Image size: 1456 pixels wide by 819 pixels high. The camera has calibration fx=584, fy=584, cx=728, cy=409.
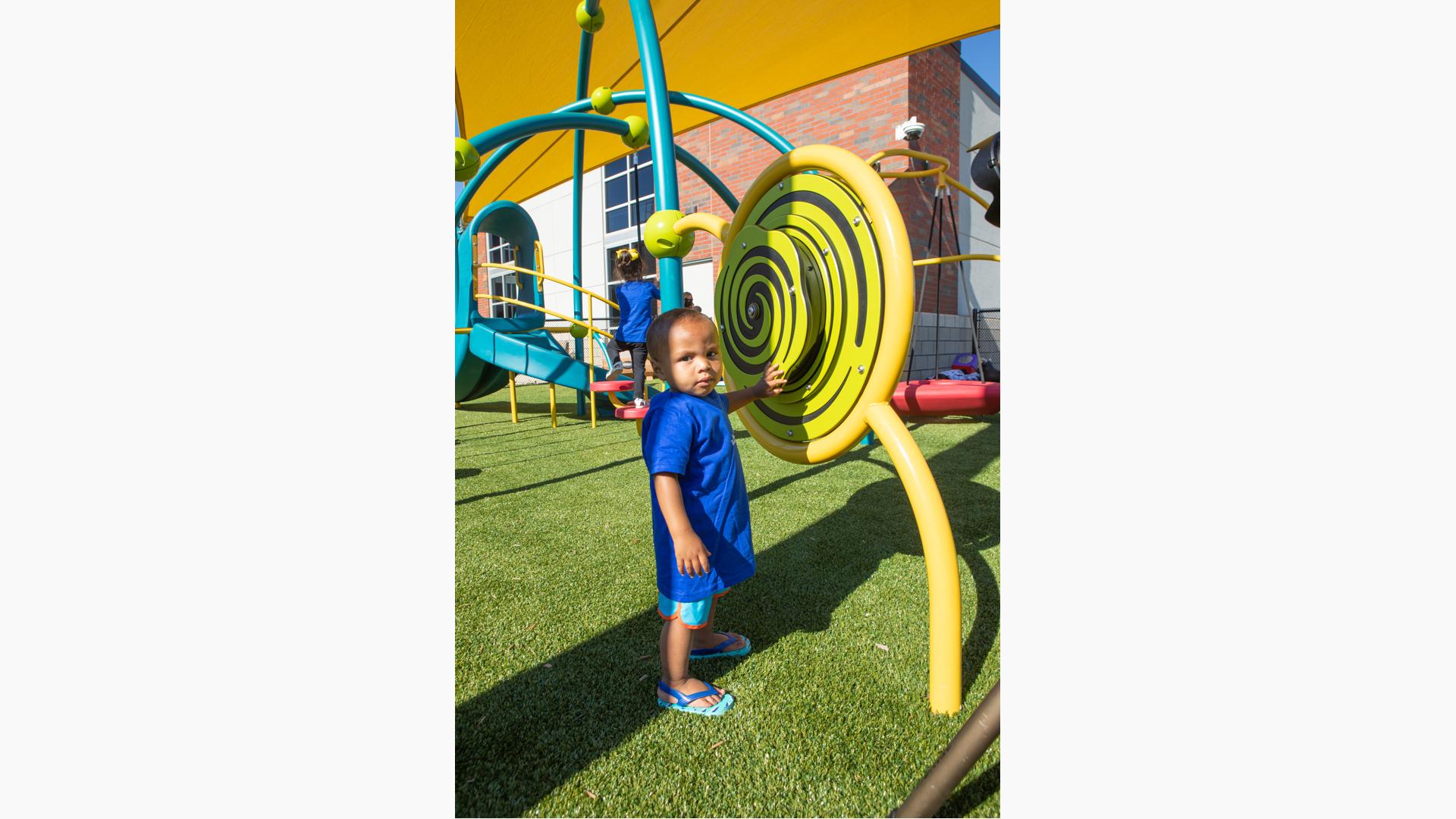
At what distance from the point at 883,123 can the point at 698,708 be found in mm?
9051

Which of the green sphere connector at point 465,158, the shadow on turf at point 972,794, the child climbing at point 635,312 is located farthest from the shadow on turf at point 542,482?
the shadow on turf at point 972,794

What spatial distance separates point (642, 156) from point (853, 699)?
13085 millimetres

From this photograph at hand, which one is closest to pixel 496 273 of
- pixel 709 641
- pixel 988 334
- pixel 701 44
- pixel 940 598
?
pixel 988 334

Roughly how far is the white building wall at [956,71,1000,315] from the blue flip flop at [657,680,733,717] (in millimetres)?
9550

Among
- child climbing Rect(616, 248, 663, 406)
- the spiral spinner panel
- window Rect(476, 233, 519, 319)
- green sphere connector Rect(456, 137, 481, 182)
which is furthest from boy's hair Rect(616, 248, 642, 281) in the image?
window Rect(476, 233, 519, 319)

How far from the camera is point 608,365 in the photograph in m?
8.61

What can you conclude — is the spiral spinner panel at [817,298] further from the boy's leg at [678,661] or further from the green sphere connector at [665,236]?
the boy's leg at [678,661]

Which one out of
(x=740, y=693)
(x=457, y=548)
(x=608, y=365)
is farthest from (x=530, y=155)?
(x=740, y=693)

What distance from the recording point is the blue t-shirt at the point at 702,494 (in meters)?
1.58

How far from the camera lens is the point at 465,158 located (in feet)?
7.84

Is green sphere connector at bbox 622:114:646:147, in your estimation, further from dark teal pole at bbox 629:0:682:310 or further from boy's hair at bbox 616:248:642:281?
boy's hair at bbox 616:248:642:281

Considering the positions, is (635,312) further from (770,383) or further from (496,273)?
(496,273)

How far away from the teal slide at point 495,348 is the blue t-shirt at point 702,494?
4.94 m

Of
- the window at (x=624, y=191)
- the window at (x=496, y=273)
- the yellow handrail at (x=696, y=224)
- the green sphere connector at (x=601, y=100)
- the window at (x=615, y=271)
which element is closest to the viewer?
the yellow handrail at (x=696, y=224)
